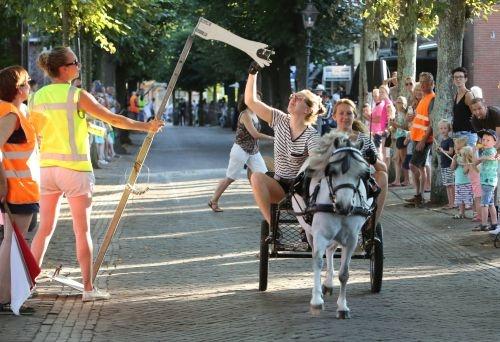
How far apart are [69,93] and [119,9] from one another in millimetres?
13052

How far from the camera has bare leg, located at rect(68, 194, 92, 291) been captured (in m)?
9.02

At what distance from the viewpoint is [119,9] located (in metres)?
21.7

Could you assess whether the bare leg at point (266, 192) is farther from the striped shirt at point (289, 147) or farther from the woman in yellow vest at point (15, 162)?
the woman in yellow vest at point (15, 162)

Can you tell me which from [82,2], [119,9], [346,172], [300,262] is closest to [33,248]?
[346,172]

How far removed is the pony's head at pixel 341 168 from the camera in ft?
27.5

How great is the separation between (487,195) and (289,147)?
16.3ft

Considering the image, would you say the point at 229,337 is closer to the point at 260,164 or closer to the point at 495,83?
the point at 260,164

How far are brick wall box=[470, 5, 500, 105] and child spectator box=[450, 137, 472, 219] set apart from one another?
27023 millimetres

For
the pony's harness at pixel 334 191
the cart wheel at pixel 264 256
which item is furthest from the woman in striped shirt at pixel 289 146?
the pony's harness at pixel 334 191

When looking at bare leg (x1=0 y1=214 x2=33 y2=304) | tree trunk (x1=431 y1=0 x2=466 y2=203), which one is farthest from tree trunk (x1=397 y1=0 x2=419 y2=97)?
bare leg (x1=0 y1=214 x2=33 y2=304)

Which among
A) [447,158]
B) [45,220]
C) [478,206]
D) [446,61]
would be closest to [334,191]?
[45,220]

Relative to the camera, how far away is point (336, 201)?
8391 mm

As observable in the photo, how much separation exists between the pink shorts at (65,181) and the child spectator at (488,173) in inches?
263

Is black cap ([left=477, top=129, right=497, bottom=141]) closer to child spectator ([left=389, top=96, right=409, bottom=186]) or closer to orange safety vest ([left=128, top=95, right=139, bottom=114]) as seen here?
child spectator ([left=389, top=96, right=409, bottom=186])
